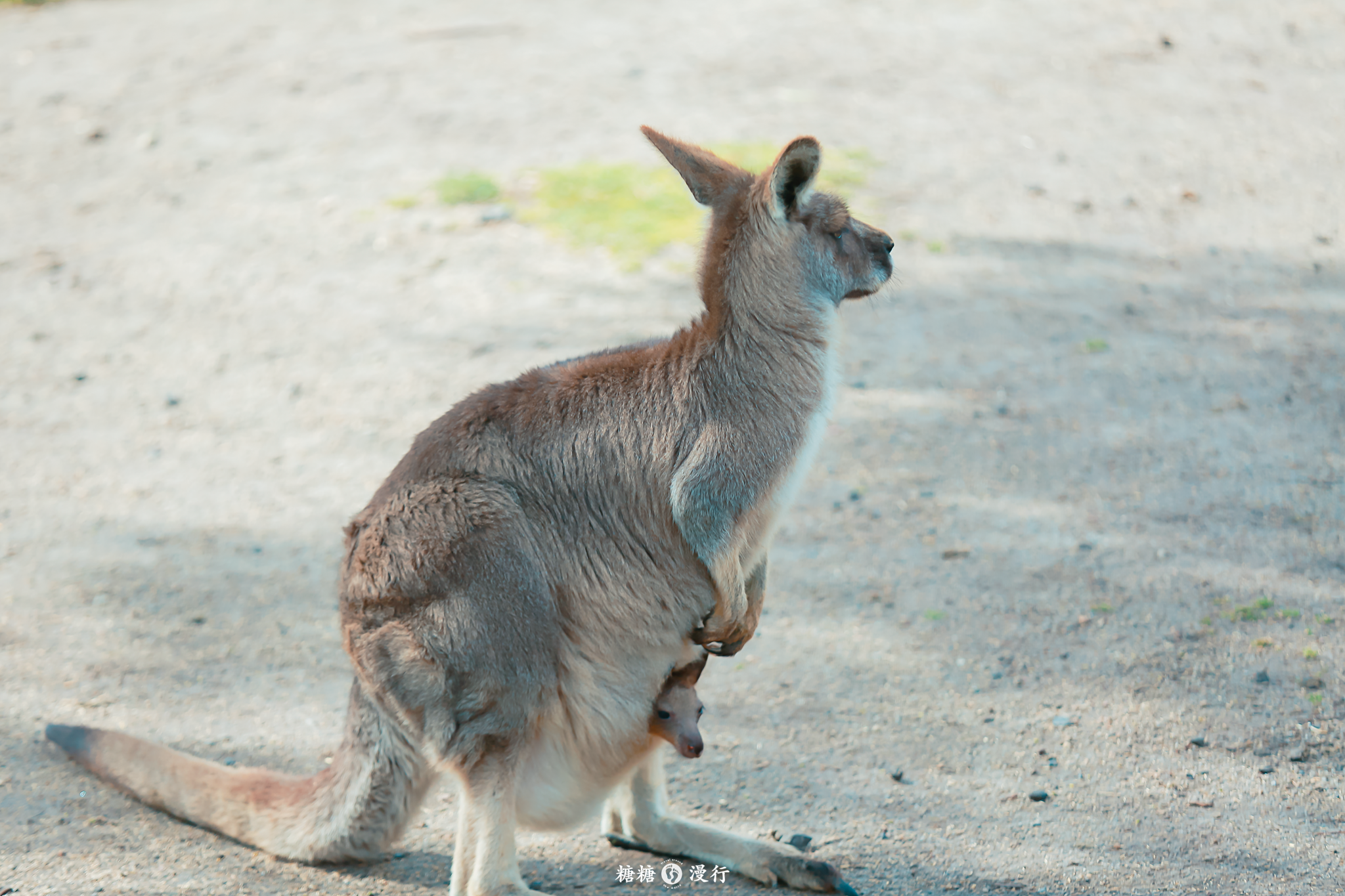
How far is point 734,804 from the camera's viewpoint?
373 cm

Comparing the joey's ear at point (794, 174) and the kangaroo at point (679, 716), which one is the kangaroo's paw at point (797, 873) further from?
the joey's ear at point (794, 174)

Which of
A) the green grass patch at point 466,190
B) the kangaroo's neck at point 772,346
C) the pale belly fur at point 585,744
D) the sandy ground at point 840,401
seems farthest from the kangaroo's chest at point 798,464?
the green grass patch at point 466,190

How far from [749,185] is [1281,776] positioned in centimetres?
229

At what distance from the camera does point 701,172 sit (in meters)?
3.23

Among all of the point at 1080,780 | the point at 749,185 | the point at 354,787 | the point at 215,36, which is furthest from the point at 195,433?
the point at 215,36

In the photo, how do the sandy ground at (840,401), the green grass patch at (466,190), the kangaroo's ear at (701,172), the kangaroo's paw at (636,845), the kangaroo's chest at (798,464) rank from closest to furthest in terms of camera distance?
the kangaroo's chest at (798,464) < the kangaroo's ear at (701,172) < the kangaroo's paw at (636,845) < the sandy ground at (840,401) < the green grass patch at (466,190)

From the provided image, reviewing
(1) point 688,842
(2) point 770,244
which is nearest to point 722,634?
(1) point 688,842

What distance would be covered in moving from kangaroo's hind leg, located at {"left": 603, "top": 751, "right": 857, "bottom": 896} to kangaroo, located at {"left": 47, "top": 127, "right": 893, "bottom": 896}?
0.4 inches

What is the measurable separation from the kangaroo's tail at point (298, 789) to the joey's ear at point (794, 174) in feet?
5.46

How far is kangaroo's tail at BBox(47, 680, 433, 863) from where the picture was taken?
318 centimetres

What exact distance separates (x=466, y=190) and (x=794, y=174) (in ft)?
17.0

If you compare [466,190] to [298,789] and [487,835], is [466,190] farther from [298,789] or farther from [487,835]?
[487,835]

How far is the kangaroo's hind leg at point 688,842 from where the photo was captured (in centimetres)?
326

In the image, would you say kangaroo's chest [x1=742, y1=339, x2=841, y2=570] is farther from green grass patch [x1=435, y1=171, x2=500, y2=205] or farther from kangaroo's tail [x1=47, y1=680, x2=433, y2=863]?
green grass patch [x1=435, y1=171, x2=500, y2=205]
